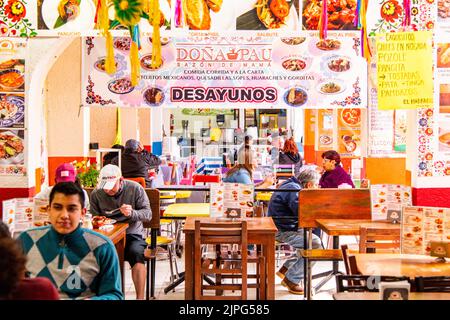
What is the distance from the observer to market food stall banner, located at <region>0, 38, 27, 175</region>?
7.89 m

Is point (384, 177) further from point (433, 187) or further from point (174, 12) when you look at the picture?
point (174, 12)

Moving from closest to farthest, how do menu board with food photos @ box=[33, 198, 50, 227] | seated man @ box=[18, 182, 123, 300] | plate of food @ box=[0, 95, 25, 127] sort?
seated man @ box=[18, 182, 123, 300] < menu board with food photos @ box=[33, 198, 50, 227] < plate of food @ box=[0, 95, 25, 127]

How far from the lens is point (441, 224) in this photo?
5.66m

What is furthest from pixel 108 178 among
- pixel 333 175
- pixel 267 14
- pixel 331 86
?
pixel 331 86

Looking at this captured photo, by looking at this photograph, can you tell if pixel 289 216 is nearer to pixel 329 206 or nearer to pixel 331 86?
pixel 329 206

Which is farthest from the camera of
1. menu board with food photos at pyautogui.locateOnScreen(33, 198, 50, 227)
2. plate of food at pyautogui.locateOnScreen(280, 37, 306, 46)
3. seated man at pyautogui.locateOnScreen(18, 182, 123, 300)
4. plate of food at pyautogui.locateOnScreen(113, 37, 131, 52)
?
plate of food at pyautogui.locateOnScreen(280, 37, 306, 46)

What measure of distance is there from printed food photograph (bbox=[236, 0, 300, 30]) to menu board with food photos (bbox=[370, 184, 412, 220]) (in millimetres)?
1925

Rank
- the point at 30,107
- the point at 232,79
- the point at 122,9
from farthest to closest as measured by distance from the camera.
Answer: the point at 232,79 → the point at 30,107 → the point at 122,9

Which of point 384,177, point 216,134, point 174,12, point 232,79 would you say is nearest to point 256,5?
point 174,12

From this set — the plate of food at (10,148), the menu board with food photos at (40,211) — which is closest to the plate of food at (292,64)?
the plate of food at (10,148)

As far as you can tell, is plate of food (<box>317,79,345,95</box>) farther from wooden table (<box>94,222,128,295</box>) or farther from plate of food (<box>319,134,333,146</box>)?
plate of food (<box>319,134,333,146</box>)

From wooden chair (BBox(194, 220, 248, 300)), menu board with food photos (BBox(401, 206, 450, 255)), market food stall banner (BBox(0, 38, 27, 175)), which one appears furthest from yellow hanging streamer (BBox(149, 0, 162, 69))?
market food stall banner (BBox(0, 38, 27, 175))

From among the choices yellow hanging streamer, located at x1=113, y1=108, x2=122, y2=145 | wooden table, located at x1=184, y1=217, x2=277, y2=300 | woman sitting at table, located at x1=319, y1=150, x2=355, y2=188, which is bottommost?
wooden table, located at x1=184, y1=217, x2=277, y2=300

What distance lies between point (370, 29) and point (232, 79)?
2190 millimetres
